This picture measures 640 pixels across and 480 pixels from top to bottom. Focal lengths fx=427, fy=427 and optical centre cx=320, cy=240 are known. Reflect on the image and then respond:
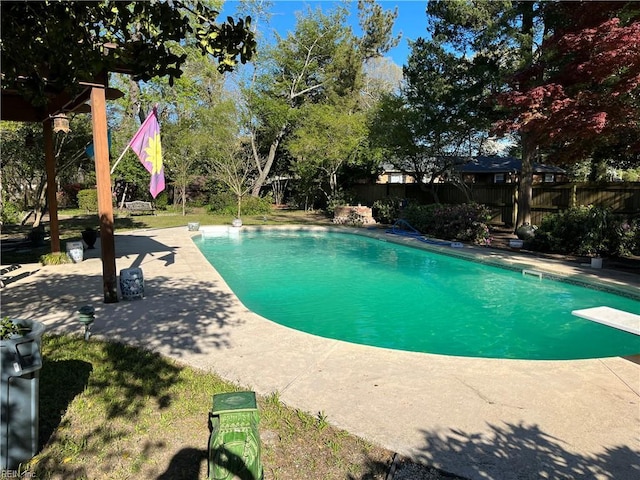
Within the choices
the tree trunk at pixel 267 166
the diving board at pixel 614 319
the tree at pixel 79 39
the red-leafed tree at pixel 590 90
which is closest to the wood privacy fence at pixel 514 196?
the red-leafed tree at pixel 590 90

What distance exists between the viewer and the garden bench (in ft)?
74.2

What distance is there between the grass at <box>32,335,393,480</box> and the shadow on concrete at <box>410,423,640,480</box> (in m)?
0.38

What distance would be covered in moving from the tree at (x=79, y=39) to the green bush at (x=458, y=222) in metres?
11.9

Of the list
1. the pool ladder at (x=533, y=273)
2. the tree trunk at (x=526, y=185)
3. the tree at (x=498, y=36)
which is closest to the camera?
the pool ladder at (x=533, y=273)

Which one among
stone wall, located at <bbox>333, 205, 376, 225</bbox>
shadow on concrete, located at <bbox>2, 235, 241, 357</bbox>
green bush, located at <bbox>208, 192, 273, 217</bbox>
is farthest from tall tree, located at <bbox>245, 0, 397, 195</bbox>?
shadow on concrete, located at <bbox>2, 235, 241, 357</bbox>

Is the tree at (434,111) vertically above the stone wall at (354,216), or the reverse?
the tree at (434,111)

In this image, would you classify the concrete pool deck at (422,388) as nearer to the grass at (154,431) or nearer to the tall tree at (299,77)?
the grass at (154,431)

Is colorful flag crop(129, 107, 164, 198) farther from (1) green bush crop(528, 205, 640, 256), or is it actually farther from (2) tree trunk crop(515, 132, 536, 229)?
(2) tree trunk crop(515, 132, 536, 229)

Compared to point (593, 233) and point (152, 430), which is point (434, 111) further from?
point (152, 430)

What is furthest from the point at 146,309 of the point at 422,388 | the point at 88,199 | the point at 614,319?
the point at 88,199

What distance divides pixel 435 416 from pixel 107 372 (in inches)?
116

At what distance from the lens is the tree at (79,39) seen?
2.52 m

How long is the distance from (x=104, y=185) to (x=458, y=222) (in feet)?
35.1

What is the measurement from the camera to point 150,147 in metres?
7.88
